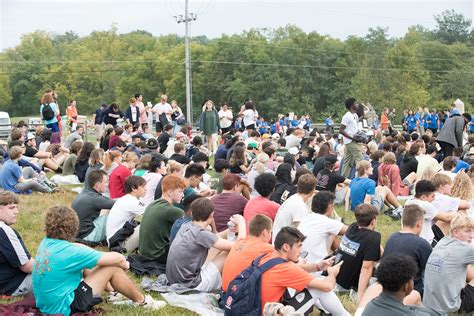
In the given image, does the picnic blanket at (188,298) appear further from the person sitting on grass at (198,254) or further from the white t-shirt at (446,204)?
the white t-shirt at (446,204)

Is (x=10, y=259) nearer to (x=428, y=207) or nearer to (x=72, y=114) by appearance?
(x=428, y=207)

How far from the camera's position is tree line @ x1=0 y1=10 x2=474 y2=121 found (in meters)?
76.8

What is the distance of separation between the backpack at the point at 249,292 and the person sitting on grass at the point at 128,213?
11.4 feet

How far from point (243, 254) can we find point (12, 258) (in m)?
2.47

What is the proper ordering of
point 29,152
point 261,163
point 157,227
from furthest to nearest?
point 29,152
point 261,163
point 157,227

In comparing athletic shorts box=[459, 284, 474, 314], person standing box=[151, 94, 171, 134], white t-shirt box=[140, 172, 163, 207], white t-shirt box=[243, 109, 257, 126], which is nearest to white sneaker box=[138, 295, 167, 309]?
athletic shorts box=[459, 284, 474, 314]

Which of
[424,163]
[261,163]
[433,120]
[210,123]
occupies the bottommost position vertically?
[433,120]

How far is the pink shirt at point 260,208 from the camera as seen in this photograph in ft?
28.3

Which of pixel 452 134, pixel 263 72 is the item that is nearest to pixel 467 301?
pixel 452 134

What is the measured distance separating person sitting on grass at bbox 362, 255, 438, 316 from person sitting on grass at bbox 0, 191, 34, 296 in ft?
12.4

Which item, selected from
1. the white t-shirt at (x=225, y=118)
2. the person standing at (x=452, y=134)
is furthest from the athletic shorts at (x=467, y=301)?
the white t-shirt at (x=225, y=118)

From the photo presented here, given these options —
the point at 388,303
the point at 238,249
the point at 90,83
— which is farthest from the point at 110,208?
the point at 90,83

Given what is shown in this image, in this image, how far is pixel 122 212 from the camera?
922cm

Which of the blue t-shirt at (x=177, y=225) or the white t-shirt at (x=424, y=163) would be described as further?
the white t-shirt at (x=424, y=163)
